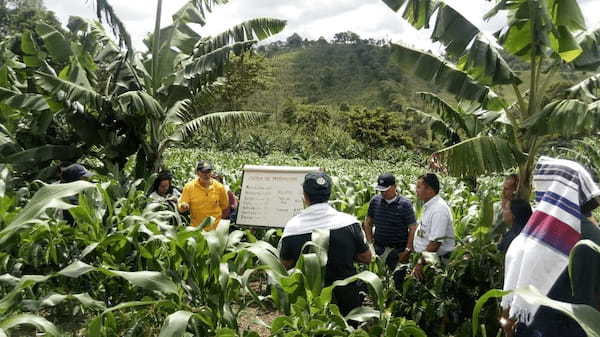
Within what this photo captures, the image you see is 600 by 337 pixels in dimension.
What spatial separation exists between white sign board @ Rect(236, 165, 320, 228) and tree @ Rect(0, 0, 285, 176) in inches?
109

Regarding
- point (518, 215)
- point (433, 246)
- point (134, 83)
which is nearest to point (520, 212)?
point (518, 215)

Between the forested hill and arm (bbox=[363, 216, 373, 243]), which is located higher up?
the forested hill

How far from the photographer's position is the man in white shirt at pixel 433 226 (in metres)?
4.21

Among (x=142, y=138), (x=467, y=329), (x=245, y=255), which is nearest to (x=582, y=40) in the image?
(x=467, y=329)

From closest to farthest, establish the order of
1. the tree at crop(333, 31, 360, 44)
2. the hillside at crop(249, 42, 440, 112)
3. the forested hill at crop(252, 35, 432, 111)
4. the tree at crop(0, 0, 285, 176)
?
the tree at crop(0, 0, 285, 176)
the hillside at crop(249, 42, 440, 112)
the forested hill at crop(252, 35, 432, 111)
the tree at crop(333, 31, 360, 44)

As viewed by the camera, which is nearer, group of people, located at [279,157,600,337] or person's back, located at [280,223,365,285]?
group of people, located at [279,157,600,337]

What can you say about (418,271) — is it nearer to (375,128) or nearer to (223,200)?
(223,200)

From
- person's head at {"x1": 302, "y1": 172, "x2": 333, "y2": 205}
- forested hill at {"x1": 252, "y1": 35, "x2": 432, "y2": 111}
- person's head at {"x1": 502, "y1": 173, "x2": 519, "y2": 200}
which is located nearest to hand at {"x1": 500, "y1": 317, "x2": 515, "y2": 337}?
person's head at {"x1": 302, "y1": 172, "x2": 333, "y2": 205}

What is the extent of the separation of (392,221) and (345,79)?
8023 cm

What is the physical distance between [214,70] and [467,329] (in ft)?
21.5

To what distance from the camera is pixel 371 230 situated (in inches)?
205

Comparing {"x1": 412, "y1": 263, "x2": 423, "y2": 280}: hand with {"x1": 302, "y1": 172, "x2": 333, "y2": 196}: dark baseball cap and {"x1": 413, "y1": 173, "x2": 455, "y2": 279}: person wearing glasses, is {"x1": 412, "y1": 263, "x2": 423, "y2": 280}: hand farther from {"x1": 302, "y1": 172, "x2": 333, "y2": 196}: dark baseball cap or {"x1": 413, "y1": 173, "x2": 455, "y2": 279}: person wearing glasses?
{"x1": 302, "y1": 172, "x2": 333, "y2": 196}: dark baseball cap

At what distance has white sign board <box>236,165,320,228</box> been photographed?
552 cm

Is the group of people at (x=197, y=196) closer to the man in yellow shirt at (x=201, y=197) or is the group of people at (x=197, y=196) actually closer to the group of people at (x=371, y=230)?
the man in yellow shirt at (x=201, y=197)
